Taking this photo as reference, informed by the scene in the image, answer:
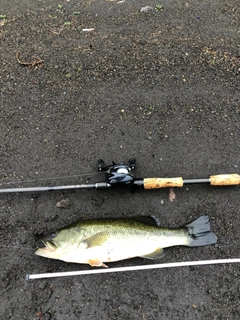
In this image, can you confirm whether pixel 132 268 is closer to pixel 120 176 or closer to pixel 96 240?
pixel 96 240

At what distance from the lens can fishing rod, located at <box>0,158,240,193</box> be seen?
11.3 feet

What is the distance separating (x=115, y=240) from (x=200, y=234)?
2.96 ft

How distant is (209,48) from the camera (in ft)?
16.4

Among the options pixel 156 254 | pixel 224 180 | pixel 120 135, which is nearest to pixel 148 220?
pixel 156 254

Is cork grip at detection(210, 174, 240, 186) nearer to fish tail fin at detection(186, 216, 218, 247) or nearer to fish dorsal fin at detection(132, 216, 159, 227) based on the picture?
fish tail fin at detection(186, 216, 218, 247)

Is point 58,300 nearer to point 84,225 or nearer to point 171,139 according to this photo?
point 84,225

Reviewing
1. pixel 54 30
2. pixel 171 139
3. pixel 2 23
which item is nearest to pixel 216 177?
pixel 171 139

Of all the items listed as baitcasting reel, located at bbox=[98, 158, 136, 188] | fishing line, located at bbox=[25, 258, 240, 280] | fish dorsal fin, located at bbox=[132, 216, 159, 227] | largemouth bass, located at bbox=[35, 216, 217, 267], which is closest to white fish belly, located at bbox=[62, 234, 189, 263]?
largemouth bass, located at bbox=[35, 216, 217, 267]

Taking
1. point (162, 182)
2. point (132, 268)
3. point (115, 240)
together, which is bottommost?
point (132, 268)

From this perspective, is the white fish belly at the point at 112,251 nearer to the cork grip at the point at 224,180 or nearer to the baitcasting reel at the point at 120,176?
the baitcasting reel at the point at 120,176

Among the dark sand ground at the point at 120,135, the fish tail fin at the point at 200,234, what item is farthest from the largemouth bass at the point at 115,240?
the dark sand ground at the point at 120,135

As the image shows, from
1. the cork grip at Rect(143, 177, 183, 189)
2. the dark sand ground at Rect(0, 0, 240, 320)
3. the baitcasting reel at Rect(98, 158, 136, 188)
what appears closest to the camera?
the dark sand ground at Rect(0, 0, 240, 320)

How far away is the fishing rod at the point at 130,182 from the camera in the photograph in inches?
136

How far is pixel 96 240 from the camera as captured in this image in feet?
10.6
